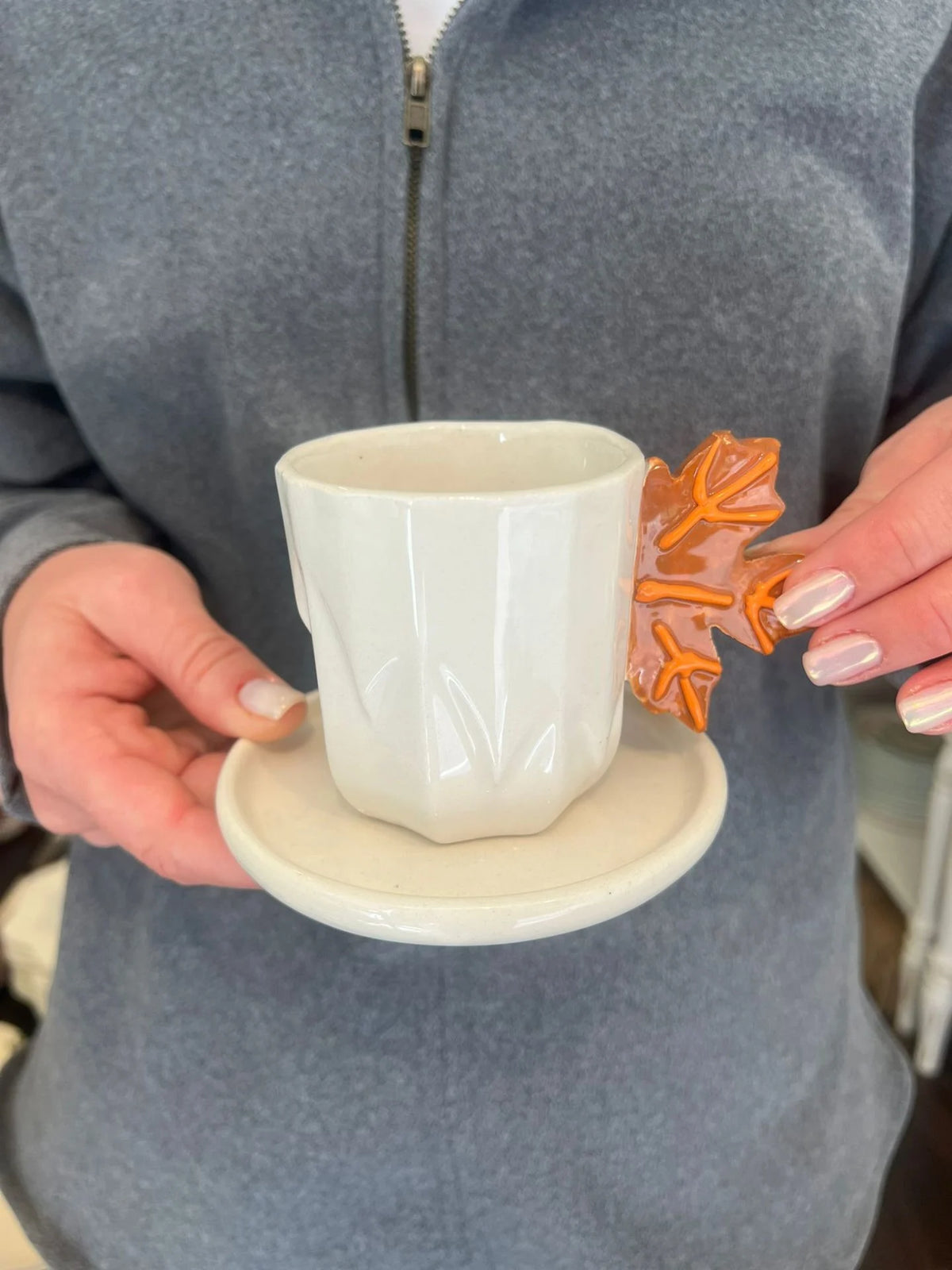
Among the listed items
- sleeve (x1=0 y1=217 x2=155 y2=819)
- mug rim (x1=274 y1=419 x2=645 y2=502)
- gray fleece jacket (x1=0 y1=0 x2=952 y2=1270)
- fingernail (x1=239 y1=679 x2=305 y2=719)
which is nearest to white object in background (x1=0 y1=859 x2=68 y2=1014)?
gray fleece jacket (x1=0 y1=0 x2=952 y2=1270)

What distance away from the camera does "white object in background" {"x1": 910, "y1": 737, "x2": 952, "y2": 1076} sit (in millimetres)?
1251

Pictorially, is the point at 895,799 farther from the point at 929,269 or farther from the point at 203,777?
the point at 203,777

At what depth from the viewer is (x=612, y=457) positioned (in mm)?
380

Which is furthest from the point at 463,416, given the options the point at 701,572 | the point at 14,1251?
the point at 14,1251

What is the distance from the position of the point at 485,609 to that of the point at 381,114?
0.97 feet

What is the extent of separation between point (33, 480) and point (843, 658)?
529 millimetres

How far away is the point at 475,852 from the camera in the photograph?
379mm

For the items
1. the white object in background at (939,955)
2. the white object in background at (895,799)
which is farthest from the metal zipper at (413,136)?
the white object in background at (895,799)

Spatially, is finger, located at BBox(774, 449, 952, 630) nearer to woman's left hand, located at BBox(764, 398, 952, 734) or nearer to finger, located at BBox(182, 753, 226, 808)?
woman's left hand, located at BBox(764, 398, 952, 734)

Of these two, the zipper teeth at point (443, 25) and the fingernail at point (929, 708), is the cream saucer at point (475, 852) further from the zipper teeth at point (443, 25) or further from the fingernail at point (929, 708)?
the zipper teeth at point (443, 25)

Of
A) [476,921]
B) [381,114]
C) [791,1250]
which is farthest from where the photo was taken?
[791,1250]

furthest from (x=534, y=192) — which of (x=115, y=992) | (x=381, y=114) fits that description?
(x=115, y=992)

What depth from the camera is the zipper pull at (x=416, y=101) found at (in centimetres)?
47

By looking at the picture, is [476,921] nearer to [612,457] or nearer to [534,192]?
[612,457]
